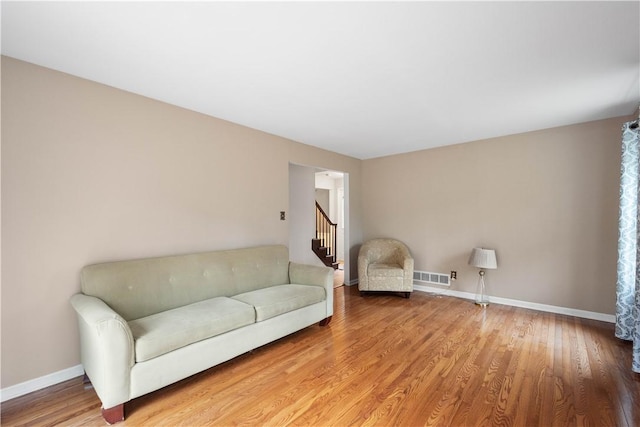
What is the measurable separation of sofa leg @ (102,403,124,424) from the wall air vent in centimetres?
426

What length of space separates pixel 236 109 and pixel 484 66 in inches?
89.5

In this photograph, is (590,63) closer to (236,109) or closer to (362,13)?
(362,13)

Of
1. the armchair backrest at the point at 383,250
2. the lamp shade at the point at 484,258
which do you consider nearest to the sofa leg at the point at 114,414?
the armchair backrest at the point at 383,250

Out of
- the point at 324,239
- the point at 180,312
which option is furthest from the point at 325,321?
the point at 324,239

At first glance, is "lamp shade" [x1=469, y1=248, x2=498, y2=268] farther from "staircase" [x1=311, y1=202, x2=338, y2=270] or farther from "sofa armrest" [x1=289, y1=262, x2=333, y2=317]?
"staircase" [x1=311, y1=202, x2=338, y2=270]

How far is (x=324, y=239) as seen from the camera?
7.22 metres

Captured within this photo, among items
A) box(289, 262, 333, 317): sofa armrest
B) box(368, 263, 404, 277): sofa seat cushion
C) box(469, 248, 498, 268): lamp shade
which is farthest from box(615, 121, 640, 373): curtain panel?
box(289, 262, 333, 317): sofa armrest

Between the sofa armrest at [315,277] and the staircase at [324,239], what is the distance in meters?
2.44

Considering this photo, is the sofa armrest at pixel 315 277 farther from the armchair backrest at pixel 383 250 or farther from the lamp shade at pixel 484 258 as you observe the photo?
the lamp shade at pixel 484 258

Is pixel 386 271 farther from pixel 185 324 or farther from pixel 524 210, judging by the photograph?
pixel 185 324

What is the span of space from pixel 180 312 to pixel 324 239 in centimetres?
503

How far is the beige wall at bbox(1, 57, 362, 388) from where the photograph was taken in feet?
6.58

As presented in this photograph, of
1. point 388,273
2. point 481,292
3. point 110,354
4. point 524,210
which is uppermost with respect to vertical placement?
point 524,210

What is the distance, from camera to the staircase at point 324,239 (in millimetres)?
6051
